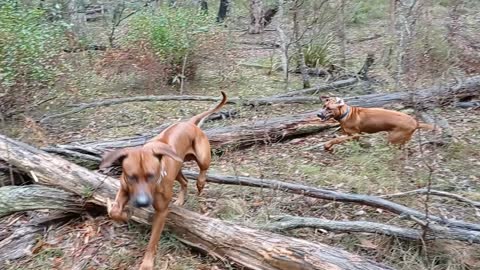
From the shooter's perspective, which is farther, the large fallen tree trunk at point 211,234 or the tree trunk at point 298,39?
the tree trunk at point 298,39

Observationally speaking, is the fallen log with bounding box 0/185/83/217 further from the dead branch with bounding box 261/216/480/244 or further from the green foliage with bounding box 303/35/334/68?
the green foliage with bounding box 303/35/334/68

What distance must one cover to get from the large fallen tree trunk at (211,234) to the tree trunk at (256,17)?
34.2 ft

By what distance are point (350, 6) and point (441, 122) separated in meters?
5.56

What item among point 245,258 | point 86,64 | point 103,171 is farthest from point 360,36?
point 245,258

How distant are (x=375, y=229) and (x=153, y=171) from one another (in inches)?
66.4

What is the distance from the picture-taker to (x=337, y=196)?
461 centimetres

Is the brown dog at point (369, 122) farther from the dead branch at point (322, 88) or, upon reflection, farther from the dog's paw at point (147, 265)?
the dog's paw at point (147, 265)

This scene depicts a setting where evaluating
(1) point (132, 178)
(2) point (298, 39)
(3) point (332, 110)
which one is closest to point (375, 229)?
(1) point (132, 178)

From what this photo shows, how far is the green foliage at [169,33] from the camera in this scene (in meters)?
9.29

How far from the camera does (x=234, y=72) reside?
35.1ft

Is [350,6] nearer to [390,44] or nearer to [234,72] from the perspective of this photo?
[390,44]

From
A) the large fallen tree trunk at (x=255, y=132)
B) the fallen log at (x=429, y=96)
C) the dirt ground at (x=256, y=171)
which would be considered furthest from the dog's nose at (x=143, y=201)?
the fallen log at (x=429, y=96)

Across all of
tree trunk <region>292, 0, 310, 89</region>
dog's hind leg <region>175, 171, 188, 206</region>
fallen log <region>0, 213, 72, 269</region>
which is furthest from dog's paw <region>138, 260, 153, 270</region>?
tree trunk <region>292, 0, 310, 89</region>

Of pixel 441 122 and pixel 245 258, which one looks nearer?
pixel 245 258
